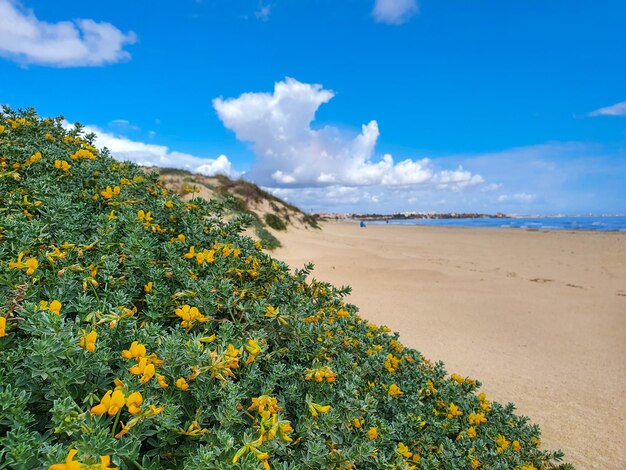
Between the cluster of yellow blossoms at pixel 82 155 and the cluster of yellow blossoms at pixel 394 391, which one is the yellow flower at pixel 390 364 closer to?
the cluster of yellow blossoms at pixel 394 391

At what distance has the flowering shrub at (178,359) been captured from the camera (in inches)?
48.1

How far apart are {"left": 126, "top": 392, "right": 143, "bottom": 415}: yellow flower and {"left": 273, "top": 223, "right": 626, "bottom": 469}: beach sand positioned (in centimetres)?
376

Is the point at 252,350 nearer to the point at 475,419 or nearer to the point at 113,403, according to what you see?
the point at 113,403

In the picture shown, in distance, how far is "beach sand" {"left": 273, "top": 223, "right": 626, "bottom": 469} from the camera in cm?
405

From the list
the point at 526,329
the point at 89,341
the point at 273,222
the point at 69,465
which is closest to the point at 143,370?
the point at 89,341

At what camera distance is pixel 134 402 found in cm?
119

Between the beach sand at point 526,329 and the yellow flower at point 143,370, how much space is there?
3735 mm

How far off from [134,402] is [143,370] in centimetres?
12

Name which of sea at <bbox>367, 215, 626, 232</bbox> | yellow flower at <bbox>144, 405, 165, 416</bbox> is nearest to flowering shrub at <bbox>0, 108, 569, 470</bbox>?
yellow flower at <bbox>144, 405, 165, 416</bbox>

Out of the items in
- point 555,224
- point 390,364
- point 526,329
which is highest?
point 555,224

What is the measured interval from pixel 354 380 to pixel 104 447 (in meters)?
1.17

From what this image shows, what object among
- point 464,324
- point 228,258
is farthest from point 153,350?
point 464,324

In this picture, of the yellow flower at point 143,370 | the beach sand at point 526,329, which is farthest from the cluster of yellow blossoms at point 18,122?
the beach sand at point 526,329

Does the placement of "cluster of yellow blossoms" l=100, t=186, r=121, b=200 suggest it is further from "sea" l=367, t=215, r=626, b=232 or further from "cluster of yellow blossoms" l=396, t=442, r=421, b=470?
"sea" l=367, t=215, r=626, b=232
